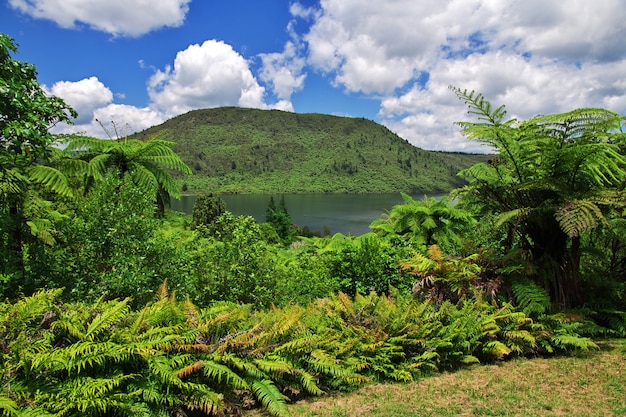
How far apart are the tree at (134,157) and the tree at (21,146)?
3.30 meters

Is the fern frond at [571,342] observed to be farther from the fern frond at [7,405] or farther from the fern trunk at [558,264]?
the fern frond at [7,405]

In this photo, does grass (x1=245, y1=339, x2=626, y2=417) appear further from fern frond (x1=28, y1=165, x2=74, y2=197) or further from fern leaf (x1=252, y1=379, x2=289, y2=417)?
fern frond (x1=28, y1=165, x2=74, y2=197)

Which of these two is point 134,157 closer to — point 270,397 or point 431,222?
point 431,222

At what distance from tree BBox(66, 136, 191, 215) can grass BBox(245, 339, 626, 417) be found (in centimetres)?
733

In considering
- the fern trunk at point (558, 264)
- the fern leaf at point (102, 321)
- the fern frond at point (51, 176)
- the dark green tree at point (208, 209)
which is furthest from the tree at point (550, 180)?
the dark green tree at point (208, 209)

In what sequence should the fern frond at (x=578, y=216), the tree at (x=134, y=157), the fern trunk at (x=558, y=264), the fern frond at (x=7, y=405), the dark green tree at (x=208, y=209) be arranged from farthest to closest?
the dark green tree at (x=208, y=209) < the tree at (x=134, y=157) < the fern trunk at (x=558, y=264) < the fern frond at (x=578, y=216) < the fern frond at (x=7, y=405)

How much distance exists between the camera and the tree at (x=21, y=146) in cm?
381

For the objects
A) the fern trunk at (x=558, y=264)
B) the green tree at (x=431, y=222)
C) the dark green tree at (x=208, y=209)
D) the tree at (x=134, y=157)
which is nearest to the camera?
the fern trunk at (x=558, y=264)

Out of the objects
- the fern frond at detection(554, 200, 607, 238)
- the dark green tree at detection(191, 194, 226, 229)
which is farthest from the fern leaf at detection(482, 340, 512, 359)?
the dark green tree at detection(191, 194, 226, 229)

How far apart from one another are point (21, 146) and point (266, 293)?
13.3 ft

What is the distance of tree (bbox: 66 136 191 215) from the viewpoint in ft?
32.7

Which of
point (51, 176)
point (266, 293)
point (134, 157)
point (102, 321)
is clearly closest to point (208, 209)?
point (134, 157)

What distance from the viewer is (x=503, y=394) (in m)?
4.20

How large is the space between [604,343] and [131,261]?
267 inches
